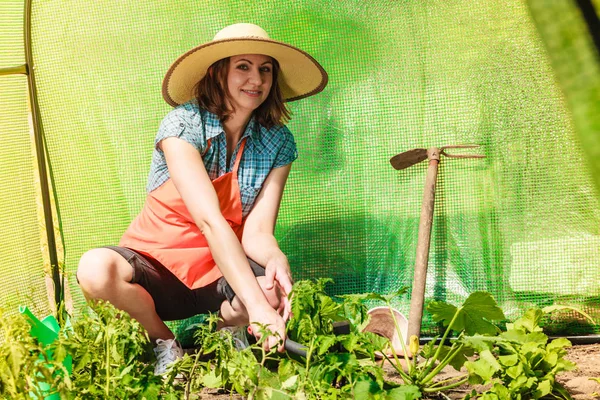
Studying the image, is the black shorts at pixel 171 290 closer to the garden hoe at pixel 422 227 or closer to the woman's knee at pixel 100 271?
the woman's knee at pixel 100 271

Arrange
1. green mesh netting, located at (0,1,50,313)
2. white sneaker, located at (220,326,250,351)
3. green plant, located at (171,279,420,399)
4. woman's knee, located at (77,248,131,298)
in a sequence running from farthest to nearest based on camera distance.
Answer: green mesh netting, located at (0,1,50,313), white sneaker, located at (220,326,250,351), woman's knee, located at (77,248,131,298), green plant, located at (171,279,420,399)

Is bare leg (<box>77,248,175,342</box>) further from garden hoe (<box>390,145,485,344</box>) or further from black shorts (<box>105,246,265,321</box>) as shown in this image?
garden hoe (<box>390,145,485,344</box>)

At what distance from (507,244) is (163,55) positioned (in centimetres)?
175

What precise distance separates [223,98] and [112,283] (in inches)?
31.7

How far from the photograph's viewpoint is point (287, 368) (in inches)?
61.9

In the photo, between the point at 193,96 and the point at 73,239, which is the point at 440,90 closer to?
the point at 193,96

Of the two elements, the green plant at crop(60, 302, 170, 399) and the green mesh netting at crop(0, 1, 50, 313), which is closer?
the green plant at crop(60, 302, 170, 399)

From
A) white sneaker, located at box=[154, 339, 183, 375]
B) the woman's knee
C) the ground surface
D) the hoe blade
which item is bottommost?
the ground surface

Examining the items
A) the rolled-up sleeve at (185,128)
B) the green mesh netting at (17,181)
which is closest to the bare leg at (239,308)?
the rolled-up sleeve at (185,128)

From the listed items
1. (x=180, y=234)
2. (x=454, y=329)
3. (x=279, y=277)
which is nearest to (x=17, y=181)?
(x=180, y=234)

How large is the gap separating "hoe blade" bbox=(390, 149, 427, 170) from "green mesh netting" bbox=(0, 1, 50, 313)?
1688 mm

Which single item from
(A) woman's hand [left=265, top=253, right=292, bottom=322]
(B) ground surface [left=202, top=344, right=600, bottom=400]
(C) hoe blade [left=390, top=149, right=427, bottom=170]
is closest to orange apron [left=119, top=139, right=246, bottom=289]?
(A) woman's hand [left=265, top=253, right=292, bottom=322]

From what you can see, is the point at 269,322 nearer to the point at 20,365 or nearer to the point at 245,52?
the point at 20,365

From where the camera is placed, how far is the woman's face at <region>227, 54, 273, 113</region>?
7.86 feet
